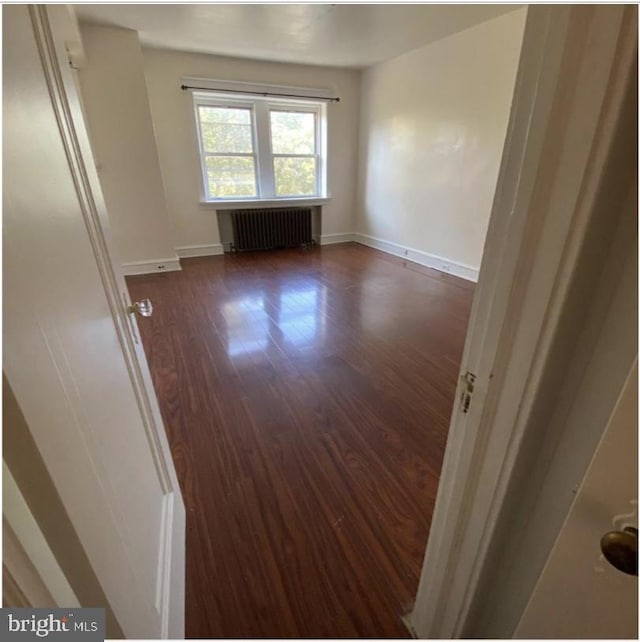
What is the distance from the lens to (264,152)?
498cm

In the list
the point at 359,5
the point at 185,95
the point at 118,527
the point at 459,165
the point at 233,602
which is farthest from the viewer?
the point at 185,95

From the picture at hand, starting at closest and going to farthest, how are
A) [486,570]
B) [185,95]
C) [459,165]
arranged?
[486,570] < [459,165] < [185,95]

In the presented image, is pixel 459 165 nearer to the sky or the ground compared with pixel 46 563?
nearer to the sky

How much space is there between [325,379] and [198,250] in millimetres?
3692

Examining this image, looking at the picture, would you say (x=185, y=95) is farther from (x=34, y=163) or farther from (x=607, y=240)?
(x=607, y=240)

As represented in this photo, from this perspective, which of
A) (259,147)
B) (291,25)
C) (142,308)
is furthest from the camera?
(259,147)

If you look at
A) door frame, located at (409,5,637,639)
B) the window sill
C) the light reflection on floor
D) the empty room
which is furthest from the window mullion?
door frame, located at (409,5,637,639)

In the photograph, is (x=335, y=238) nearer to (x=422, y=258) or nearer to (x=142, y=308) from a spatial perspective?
(x=422, y=258)

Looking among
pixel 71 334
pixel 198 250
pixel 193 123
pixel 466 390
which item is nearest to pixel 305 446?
pixel 466 390

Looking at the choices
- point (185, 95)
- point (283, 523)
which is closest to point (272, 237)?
point (185, 95)

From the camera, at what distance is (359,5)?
9.30 feet

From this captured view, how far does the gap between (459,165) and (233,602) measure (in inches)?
169

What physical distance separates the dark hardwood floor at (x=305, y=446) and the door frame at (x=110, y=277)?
122mm

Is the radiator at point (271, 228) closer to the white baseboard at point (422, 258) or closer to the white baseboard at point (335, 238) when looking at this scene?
the white baseboard at point (335, 238)
